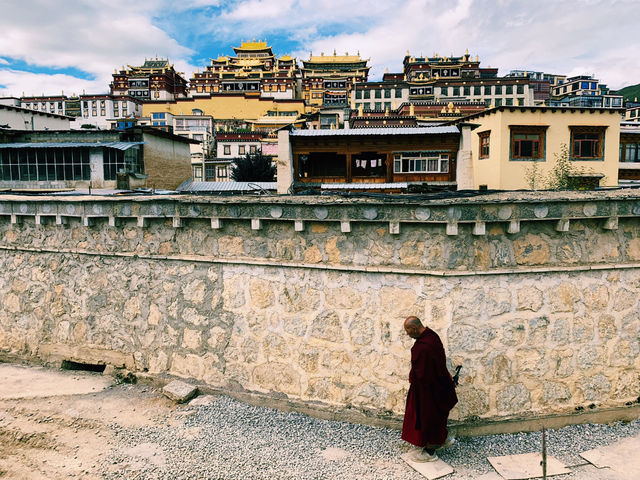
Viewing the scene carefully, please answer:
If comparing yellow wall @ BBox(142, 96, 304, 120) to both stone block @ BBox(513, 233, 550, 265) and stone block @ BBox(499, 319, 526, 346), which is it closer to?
stone block @ BBox(513, 233, 550, 265)

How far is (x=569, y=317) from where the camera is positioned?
7.07 m

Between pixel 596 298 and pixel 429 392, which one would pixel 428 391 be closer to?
pixel 429 392

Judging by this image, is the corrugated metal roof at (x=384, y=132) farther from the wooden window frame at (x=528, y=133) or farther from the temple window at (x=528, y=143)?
the temple window at (x=528, y=143)

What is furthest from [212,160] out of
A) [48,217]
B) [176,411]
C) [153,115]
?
[176,411]

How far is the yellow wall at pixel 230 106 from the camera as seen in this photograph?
70875mm

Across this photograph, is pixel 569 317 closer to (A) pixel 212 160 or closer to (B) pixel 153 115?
(A) pixel 212 160

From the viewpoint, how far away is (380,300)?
23.6 ft

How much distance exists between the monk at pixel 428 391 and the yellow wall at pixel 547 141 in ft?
73.0

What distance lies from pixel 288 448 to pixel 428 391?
2.22 m

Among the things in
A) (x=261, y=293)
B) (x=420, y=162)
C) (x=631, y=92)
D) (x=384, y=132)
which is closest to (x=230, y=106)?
(x=384, y=132)

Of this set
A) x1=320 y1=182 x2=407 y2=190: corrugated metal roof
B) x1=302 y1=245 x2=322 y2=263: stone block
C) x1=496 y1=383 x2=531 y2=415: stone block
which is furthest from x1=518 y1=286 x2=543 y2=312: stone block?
x1=320 y1=182 x2=407 y2=190: corrugated metal roof

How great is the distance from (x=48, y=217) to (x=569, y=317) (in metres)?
10.4

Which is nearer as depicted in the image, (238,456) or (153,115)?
(238,456)

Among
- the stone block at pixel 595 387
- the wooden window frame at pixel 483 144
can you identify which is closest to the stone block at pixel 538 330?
the stone block at pixel 595 387
